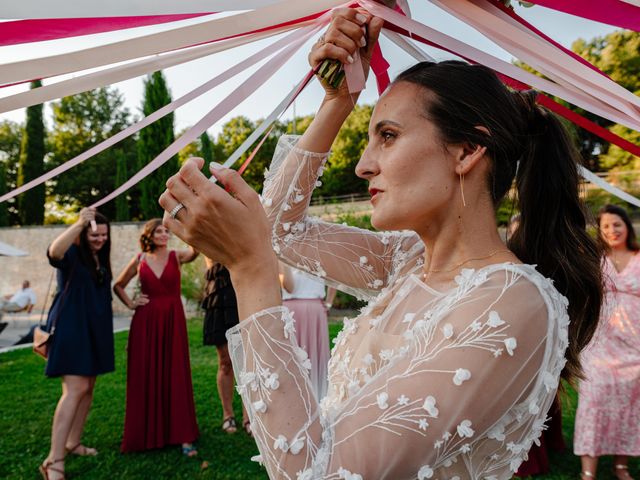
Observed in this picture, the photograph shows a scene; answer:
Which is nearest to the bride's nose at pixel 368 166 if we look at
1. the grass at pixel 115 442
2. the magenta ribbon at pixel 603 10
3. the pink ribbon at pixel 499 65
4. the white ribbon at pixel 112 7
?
the pink ribbon at pixel 499 65

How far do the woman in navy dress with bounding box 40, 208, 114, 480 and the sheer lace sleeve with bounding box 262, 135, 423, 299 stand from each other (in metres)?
3.00

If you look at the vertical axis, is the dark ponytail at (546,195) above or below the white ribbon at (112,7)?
below

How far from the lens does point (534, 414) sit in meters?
1.21

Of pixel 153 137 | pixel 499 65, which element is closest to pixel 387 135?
pixel 499 65

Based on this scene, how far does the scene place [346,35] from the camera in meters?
1.31

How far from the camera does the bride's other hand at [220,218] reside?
1.03 metres

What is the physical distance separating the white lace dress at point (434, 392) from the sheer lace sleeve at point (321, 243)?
23.9 inches

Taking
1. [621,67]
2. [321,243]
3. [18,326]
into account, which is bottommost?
[18,326]

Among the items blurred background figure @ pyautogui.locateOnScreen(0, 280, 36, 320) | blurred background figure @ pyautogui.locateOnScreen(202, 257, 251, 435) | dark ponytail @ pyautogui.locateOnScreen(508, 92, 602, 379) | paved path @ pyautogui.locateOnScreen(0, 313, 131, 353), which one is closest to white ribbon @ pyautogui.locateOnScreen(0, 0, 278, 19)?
dark ponytail @ pyautogui.locateOnScreen(508, 92, 602, 379)

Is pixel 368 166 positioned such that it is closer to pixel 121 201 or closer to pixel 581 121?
pixel 581 121

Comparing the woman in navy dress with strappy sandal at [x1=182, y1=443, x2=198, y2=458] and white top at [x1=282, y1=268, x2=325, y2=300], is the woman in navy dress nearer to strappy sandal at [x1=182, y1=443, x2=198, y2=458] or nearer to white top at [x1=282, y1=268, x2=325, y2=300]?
strappy sandal at [x1=182, y1=443, x2=198, y2=458]

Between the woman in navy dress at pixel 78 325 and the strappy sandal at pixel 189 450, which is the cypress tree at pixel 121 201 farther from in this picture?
the strappy sandal at pixel 189 450

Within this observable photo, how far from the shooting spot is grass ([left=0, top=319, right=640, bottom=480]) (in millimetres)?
4328

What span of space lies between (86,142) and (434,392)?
144 ft
